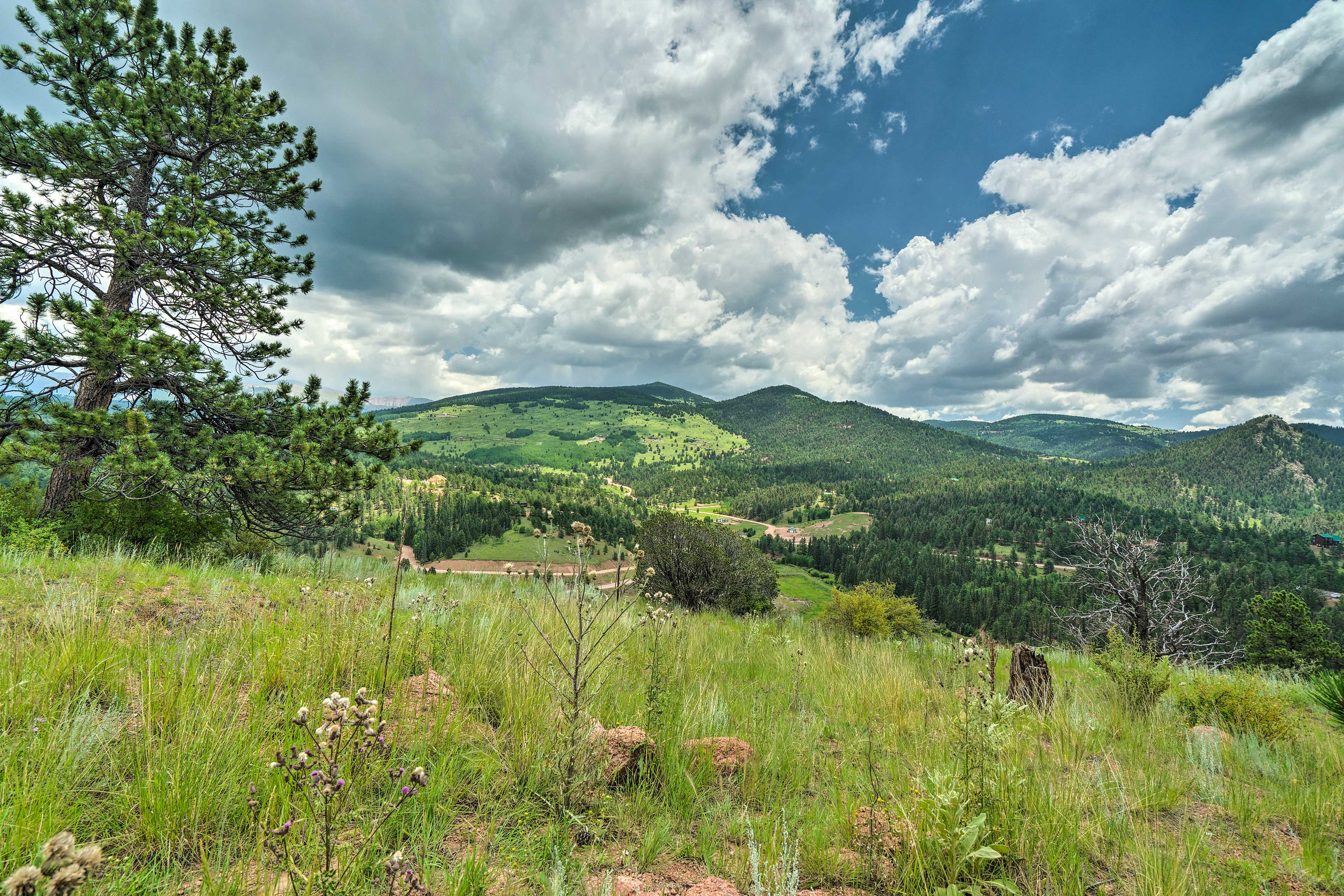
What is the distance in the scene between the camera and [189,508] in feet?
31.7

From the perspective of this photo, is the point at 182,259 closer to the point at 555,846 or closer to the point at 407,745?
the point at 407,745

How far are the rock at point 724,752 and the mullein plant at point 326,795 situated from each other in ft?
6.28

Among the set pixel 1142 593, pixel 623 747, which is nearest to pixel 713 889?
pixel 623 747

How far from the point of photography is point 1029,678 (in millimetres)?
5633

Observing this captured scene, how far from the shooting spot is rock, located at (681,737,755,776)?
11.2ft

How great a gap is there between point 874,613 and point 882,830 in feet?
93.7

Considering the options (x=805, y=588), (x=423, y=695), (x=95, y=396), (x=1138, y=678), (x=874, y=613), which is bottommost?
(x=805, y=588)

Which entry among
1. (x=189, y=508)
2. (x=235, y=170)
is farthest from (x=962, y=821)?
(x=235, y=170)

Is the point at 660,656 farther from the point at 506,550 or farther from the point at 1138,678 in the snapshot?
the point at 506,550

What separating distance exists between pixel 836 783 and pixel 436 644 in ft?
12.2

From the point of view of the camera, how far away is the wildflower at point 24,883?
29.2 inches

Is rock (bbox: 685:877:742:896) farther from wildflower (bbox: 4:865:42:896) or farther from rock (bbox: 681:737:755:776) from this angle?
wildflower (bbox: 4:865:42:896)

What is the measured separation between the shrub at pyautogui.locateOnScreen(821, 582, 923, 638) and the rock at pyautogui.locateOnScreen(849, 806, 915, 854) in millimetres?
22224

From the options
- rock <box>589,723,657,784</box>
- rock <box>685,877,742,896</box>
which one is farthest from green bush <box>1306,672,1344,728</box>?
rock <box>589,723,657,784</box>
